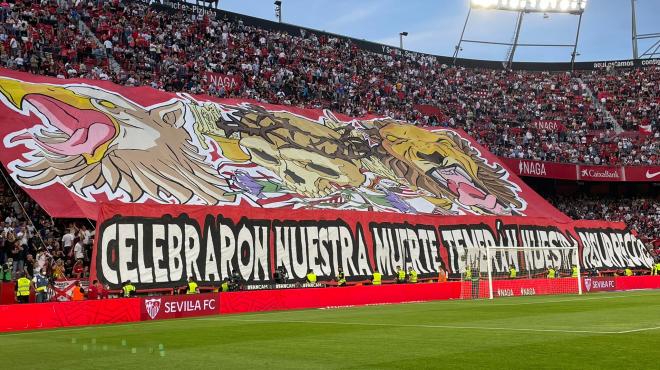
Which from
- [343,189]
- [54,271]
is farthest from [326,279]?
[54,271]

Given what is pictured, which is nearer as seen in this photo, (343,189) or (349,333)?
(349,333)

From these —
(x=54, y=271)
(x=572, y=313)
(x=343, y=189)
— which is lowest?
(x=572, y=313)

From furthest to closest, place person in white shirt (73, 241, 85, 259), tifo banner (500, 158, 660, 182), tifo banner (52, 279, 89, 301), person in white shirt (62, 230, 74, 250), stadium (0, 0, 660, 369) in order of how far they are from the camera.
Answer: tifo banner (500, 158, 660, 182), person in white shirt (62, 230, 74, 250), person in white shirt (73, 241, 85, 259), tifo banner (52, 279, 89, 301), stadium (0, 0, 660, 369)

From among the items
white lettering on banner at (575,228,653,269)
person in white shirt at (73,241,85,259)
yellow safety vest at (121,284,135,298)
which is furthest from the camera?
white lettering on banner at (575,228,653,269)

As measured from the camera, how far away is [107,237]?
27.5m

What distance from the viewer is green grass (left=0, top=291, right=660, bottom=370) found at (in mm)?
11180

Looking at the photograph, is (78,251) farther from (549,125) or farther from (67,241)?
(549,125)

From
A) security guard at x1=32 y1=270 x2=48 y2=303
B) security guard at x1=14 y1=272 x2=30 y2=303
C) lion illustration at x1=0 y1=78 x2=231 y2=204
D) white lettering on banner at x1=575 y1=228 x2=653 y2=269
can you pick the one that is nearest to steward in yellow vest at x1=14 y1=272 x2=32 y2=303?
security guard at x1=14 y1=272 x2=30 y2=303

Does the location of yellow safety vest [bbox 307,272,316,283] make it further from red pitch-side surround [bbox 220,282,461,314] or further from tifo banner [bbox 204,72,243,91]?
tifo banner [bbox 204,72,243,91]

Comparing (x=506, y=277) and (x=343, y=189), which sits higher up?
(x=343, y=189)

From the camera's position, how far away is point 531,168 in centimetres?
5900

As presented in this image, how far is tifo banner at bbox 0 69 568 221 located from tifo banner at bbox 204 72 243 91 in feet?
12.6

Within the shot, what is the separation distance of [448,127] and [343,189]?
18.2m

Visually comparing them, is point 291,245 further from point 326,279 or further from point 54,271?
point 54,271
